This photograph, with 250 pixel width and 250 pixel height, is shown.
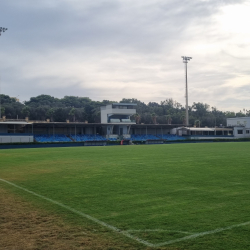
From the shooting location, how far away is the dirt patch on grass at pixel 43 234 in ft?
18.2

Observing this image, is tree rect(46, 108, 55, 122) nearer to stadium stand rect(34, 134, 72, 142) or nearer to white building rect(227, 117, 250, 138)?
stadium stand rect(34, 134, 72, 142)

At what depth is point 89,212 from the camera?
7832 mm

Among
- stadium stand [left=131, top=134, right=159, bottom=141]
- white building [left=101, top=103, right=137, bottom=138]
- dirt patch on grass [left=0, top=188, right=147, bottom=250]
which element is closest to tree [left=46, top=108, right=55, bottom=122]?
white building [left=101, top=103, right=137, bottom=138]

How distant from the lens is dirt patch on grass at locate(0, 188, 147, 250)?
5.56 m

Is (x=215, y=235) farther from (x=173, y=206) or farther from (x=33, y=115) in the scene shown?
(x=33, y=115)

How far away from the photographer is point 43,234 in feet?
20.4

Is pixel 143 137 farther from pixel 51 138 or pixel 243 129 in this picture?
pixel 243 129

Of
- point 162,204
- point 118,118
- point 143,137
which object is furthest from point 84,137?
point 162,204

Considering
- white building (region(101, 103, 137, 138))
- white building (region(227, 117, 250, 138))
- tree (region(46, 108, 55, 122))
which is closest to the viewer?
white building (region(101, 103, 137, 138))

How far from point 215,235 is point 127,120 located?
3141 inches

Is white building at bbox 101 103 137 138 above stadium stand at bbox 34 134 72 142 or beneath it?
above

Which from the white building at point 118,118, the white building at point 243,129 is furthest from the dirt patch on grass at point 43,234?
the white building at point 243,129

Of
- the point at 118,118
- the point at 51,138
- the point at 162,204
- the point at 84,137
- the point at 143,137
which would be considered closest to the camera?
the point at 162,204

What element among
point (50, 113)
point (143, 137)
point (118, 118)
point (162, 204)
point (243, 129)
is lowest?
point (143, 137)
